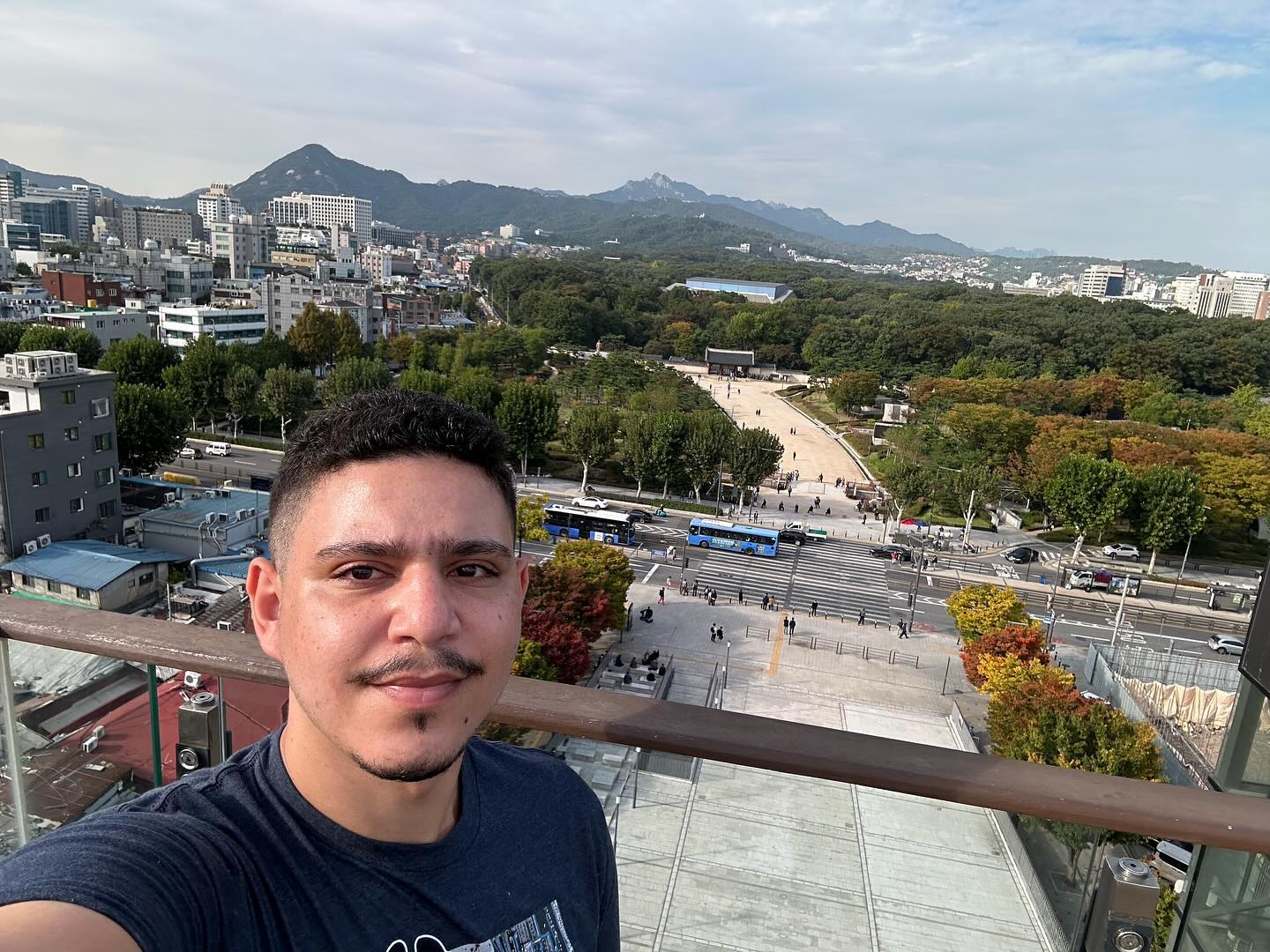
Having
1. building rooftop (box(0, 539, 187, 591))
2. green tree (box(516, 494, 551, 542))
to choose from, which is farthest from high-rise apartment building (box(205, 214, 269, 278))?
building rooftop (box(0, 539, 187, 591))

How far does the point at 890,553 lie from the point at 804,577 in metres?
3.41

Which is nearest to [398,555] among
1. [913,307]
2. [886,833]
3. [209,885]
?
[209,885]

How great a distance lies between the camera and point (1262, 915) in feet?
6.06

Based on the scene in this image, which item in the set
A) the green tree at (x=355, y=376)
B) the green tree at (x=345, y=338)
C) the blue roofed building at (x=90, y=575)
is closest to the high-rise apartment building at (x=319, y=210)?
the green tree at (x=345, y=338)

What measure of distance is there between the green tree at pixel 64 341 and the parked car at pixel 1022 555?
32397 mm

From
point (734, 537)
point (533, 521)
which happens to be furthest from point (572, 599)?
point (734, 537)

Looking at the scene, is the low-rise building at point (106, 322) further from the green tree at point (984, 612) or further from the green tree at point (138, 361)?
the green tree at point (984, 612)

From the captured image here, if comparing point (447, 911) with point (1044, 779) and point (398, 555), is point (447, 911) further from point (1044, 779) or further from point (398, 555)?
point (1044, 779)

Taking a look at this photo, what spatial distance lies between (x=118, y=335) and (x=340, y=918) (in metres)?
43.7

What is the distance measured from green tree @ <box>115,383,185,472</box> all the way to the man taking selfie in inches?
1007

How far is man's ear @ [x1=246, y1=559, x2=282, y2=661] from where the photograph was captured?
113 centimetres

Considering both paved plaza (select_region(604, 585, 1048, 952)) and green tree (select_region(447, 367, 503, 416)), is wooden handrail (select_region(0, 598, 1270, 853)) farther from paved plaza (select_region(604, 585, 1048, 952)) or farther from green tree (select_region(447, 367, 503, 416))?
green tree (select_region(447, 367, 503, 416))

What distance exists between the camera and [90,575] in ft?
53.5

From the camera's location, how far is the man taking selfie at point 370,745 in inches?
36.5
